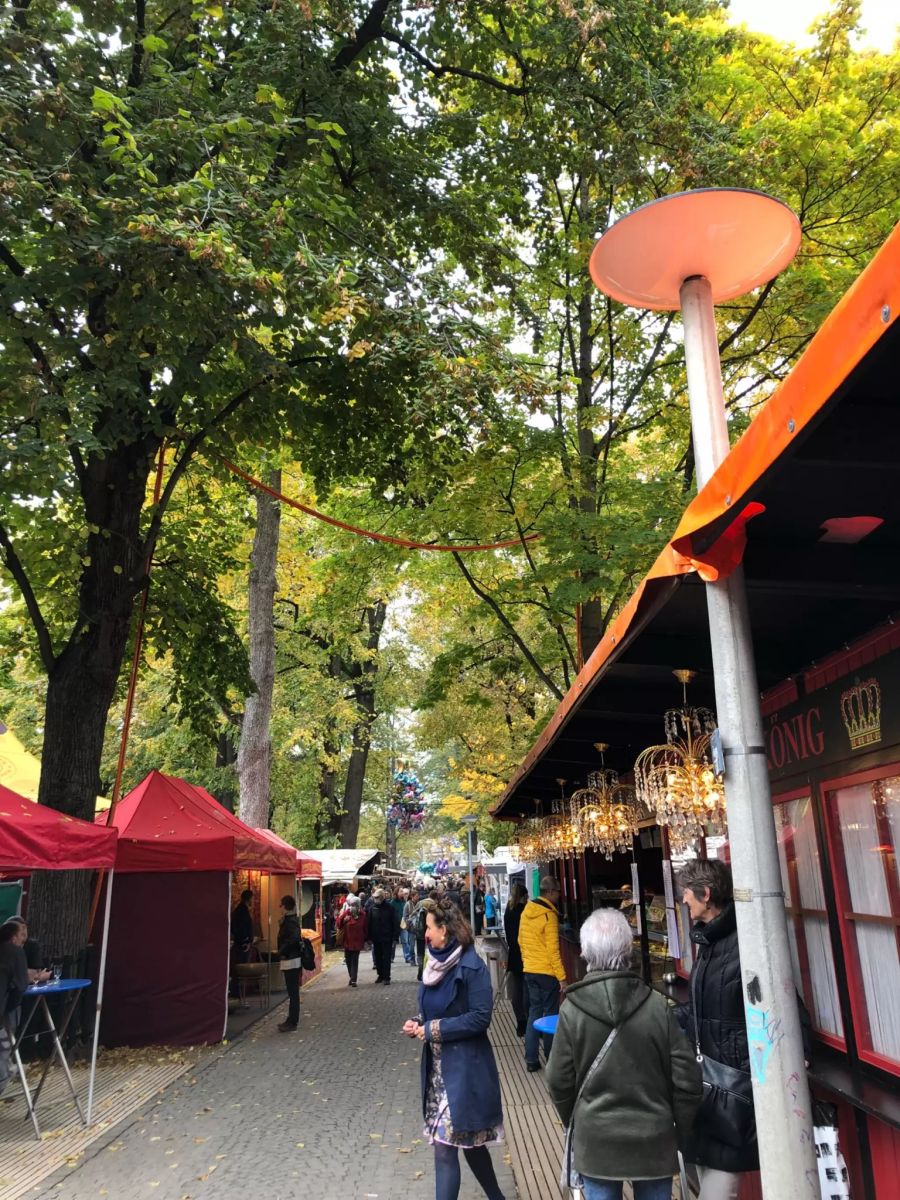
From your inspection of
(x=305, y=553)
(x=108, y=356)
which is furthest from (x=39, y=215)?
(x=305, y=553)

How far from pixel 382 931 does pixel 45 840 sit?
12.2 metres

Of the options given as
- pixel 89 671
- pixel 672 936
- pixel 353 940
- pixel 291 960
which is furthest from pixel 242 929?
pixel 672 936

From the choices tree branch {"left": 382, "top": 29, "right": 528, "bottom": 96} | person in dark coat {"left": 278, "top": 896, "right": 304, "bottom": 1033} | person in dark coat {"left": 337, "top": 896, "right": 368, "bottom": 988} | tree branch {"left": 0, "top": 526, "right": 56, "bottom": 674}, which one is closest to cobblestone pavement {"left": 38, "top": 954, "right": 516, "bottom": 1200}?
person in dark coat {"left": 278, "top": 896, "right": 304, "bottom": 1033}

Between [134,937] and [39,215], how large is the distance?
9170mm

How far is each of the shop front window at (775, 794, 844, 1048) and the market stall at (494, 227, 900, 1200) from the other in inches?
0.6

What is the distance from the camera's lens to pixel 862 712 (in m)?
4.28

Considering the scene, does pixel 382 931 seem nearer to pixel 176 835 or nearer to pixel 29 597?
pixel 176 835

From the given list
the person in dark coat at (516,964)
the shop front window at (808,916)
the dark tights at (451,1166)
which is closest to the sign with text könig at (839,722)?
the shop front window at (808,916)

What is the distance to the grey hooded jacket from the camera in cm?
347

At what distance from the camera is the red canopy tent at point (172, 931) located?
38.2 feet

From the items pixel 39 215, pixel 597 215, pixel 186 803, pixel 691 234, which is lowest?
pixel 186 803

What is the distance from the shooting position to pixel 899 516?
11.5 feet

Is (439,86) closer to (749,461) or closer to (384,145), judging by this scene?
(384,145)

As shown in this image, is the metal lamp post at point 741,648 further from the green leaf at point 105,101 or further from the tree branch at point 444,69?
the tree branch at point 444,69
